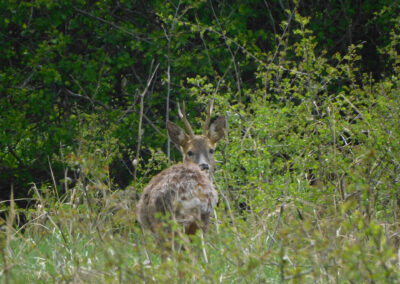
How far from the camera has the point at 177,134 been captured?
817 centimetres

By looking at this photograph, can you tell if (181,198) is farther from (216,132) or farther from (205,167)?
(216,132)

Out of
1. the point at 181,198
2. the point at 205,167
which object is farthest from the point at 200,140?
the point at 181,198

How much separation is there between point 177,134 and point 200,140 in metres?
0.33

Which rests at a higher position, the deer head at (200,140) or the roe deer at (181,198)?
the roe deer at (181,198)

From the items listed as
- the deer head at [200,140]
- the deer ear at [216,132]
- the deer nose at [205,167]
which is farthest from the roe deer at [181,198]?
the deer ear at [216,132]

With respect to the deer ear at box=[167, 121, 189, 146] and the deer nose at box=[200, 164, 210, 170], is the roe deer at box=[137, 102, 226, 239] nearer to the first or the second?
the deer nose at box=[200, 164, 210, 170]

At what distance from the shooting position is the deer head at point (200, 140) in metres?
7.73

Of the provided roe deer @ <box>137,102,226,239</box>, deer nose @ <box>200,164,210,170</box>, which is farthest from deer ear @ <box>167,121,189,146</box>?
A: roe deer @ <box>137,102,226,239</box>

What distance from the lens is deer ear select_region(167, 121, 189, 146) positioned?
26.6 feet

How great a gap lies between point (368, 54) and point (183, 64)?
3.41 m

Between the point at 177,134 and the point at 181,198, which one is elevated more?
the point at 181,198

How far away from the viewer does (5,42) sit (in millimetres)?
9836

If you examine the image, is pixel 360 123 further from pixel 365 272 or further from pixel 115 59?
pixel 115 59

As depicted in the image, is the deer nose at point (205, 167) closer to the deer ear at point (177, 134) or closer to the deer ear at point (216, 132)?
the deer ear at point (216, 132)
